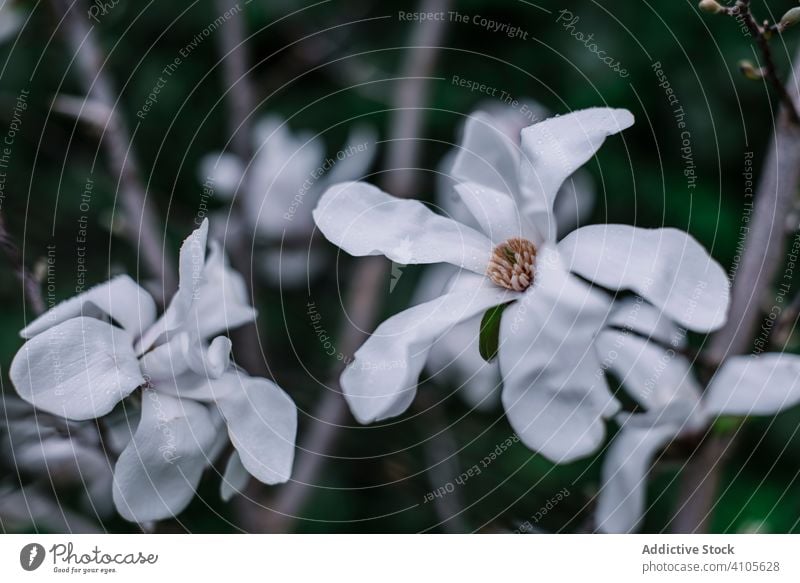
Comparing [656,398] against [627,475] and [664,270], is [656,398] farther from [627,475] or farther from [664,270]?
[664,270]

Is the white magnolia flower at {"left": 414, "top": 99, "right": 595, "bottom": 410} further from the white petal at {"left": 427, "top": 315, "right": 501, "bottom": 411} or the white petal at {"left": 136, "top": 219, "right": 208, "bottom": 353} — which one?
the white petal at {"left": 136, "top": 219, "right": 208, "bottom": 353}

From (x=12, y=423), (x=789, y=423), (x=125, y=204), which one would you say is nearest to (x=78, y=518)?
(x=12, y=423)

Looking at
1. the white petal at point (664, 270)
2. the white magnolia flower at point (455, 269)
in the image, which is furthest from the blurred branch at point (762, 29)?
the white magnolia flower at point (455, 269)

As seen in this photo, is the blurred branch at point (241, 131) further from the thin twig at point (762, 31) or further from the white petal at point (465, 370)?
the thin twig at point (762, 31)

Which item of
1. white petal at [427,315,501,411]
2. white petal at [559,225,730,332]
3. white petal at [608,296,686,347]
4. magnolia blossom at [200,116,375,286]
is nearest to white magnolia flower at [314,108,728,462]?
white petal at [559,225,730,332]

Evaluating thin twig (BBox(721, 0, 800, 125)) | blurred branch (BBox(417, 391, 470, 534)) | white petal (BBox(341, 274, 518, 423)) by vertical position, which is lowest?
blurred branch (BBox(417, 391, 470, 534))
